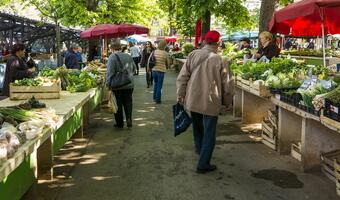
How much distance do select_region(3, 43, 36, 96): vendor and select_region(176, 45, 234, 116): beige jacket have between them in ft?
12.2

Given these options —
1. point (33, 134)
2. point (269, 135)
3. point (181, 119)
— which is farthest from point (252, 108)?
point (33, 134)

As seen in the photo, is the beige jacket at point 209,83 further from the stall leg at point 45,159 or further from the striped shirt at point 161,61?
the striped shirt at point 161,61

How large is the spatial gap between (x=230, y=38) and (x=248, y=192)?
32703 millimetres

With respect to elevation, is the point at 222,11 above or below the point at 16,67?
above

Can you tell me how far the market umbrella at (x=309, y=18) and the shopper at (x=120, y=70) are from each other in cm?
305

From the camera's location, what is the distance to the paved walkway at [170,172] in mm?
5293

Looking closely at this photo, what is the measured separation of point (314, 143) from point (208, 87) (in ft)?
5.46

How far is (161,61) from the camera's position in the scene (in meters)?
12.8

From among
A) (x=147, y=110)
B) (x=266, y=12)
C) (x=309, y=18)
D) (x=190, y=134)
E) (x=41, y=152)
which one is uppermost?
(x=266, y=12)

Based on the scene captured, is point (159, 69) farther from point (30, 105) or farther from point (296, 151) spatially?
point (30, 105)

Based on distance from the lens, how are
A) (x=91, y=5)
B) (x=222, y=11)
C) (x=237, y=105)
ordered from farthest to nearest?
(x=91, y=5) < (x=222, y=11) < (x=237, y=105)

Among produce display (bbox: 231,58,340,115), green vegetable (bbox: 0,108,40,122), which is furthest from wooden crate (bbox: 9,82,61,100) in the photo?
produce display (bbox: 231,58,340,115)

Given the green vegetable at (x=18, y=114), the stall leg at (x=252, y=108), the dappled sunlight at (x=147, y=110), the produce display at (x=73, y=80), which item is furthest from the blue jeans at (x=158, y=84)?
the green vegetable at (x=18, y=114)

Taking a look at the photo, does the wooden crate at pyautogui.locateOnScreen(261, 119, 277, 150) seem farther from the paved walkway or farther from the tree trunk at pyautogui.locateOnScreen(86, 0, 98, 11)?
the tree trunk at pyautogui.locateOnScreen(86, 0, 98, 11)
